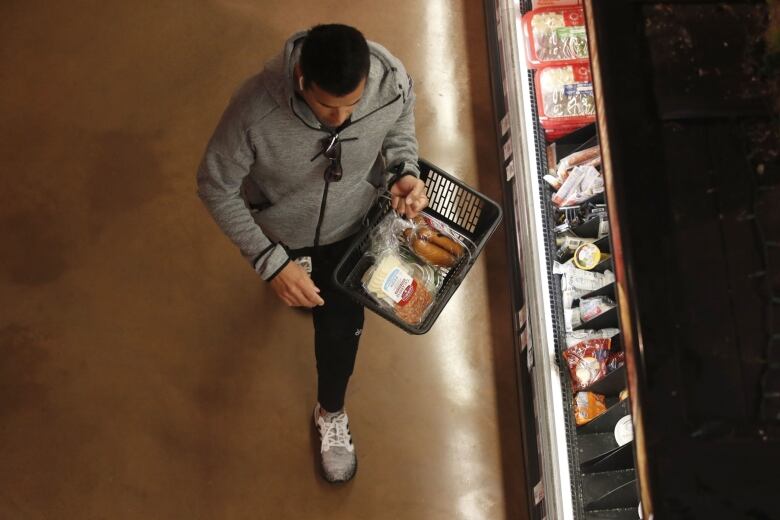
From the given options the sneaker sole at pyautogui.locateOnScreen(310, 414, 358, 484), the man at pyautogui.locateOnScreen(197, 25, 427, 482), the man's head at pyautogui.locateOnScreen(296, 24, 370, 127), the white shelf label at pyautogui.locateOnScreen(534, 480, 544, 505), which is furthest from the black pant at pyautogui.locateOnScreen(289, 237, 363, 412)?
Result: the white shelf label at pyautogui.locateOnScreen(534, 480, 544, 505)

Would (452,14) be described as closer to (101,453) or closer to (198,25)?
(198,25)

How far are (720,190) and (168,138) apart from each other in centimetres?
291

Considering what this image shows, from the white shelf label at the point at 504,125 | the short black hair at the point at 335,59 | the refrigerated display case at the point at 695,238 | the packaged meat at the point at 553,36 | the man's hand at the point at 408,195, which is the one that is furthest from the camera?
the white shelf label at the point at 504,125

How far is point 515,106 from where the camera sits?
340 centimetres

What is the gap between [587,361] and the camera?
2.97 meters

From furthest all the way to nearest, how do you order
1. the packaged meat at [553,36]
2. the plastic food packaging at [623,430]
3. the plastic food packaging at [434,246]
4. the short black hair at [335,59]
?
the packaged meat at [553,36] → the plastic food packaging at [623,430] → the plastic food packaging at [434,246] → the short black hair at [335,59]

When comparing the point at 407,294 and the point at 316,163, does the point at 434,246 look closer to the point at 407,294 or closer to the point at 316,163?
the point at 407,294

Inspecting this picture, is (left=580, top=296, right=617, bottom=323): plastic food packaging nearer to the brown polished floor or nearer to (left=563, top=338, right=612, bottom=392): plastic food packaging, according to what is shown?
(left=563, top=338, right=612, bottom=392): plastic food packaging

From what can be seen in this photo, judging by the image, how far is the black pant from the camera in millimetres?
2729

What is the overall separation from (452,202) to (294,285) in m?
0.76

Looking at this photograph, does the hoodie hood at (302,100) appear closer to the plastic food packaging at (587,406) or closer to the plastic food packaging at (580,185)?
the plastic food packaging at (580,185)

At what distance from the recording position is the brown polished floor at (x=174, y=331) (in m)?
3.33

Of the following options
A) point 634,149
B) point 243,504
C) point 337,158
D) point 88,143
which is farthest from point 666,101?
point 88,143

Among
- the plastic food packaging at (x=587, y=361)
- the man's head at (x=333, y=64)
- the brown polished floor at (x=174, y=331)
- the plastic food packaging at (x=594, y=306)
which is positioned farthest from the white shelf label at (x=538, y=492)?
the man's head at (x=333, y=64)
